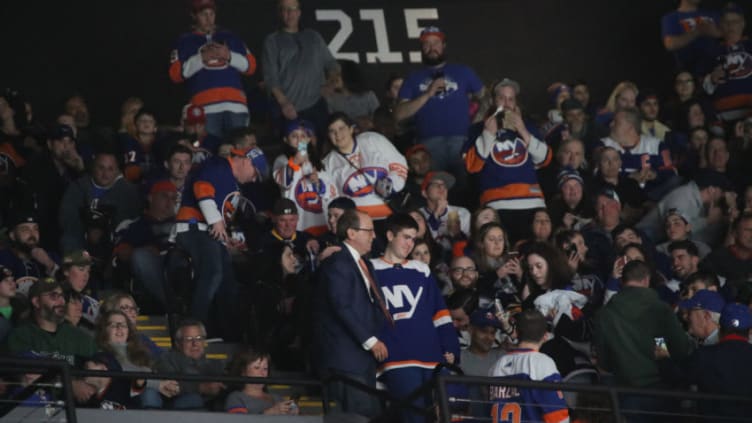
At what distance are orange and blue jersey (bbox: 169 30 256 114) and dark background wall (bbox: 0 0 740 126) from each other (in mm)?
1862

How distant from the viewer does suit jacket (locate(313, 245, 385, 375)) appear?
29.2ft

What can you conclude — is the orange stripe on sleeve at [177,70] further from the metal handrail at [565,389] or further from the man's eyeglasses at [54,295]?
the metal handrail at [565,389]

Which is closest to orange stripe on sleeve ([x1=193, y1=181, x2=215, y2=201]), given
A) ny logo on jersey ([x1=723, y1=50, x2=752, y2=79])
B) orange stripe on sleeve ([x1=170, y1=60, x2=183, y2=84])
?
orange stripe on sleeve ([x1=170, y1=60, x2=183, y2=84])

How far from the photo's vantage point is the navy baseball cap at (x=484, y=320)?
33.4 feet

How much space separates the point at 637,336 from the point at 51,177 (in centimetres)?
556

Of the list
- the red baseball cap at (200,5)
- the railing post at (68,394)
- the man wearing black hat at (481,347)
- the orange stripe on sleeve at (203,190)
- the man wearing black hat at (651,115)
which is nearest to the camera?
the railing post at (68,394)

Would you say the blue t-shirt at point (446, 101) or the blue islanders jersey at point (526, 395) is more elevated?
the blue t-shirt at point (446, 101)

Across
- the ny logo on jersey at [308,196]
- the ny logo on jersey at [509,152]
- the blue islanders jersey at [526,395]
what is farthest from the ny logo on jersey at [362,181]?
the blue islanders jersey at [526,395]

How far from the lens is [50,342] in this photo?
9945 mm

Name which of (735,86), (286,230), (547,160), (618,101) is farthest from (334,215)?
(735,86)

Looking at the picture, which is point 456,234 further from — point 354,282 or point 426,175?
point 354,282

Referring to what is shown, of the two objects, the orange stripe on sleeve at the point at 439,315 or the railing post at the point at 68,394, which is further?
the orange stripe on sleeve at the point at 439,315

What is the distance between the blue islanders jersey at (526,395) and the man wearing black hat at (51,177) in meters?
5.28

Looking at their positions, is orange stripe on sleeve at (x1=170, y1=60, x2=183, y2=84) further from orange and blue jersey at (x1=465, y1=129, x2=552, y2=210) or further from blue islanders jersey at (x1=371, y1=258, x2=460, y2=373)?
blue islanders jersey at (x1=371, y1=258, x2=460, y2=373)
